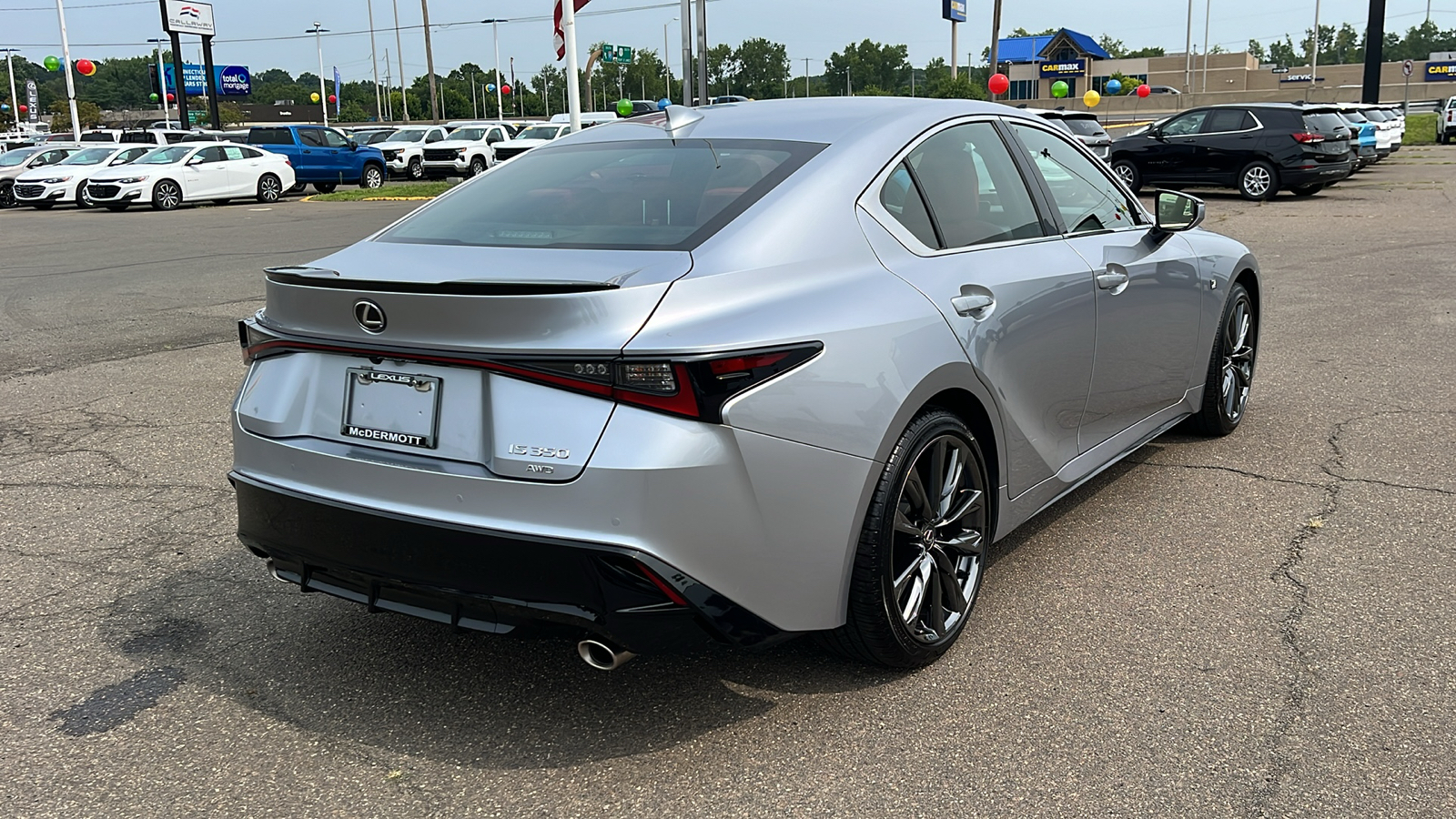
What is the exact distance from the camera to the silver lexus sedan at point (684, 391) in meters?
2.70

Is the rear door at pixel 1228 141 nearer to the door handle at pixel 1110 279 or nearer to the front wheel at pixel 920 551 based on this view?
the door handle at pixel 1110 279

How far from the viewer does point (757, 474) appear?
279 cm

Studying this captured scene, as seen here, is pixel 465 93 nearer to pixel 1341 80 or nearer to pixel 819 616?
pixel 1341 80

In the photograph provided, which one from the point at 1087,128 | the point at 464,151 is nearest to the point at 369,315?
the point at 1087,128

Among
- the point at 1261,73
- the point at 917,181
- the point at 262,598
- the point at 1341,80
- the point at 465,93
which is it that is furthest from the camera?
the point at 465,93

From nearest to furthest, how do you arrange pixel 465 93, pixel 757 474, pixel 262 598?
1. pixel 757 474
2. pixel 262 598
3. pixel 465 93

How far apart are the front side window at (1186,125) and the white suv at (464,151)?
17572 mm

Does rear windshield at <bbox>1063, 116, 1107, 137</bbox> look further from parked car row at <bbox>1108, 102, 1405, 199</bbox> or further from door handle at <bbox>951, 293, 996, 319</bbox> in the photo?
door handle at <bbox>951, 293, 996, 319</bbox>

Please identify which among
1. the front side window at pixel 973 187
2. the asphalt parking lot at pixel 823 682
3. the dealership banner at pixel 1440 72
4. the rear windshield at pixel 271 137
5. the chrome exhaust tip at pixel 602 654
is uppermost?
the dealership banner at pixel 1440 72

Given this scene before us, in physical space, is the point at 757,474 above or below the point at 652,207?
below

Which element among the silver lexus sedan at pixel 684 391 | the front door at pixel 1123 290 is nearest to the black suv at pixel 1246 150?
the front door at pixel 1123 290

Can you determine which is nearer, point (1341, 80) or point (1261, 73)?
point (1341, 80)

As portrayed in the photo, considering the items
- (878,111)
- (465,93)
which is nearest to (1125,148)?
(878,111)

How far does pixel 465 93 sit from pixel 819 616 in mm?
148445
